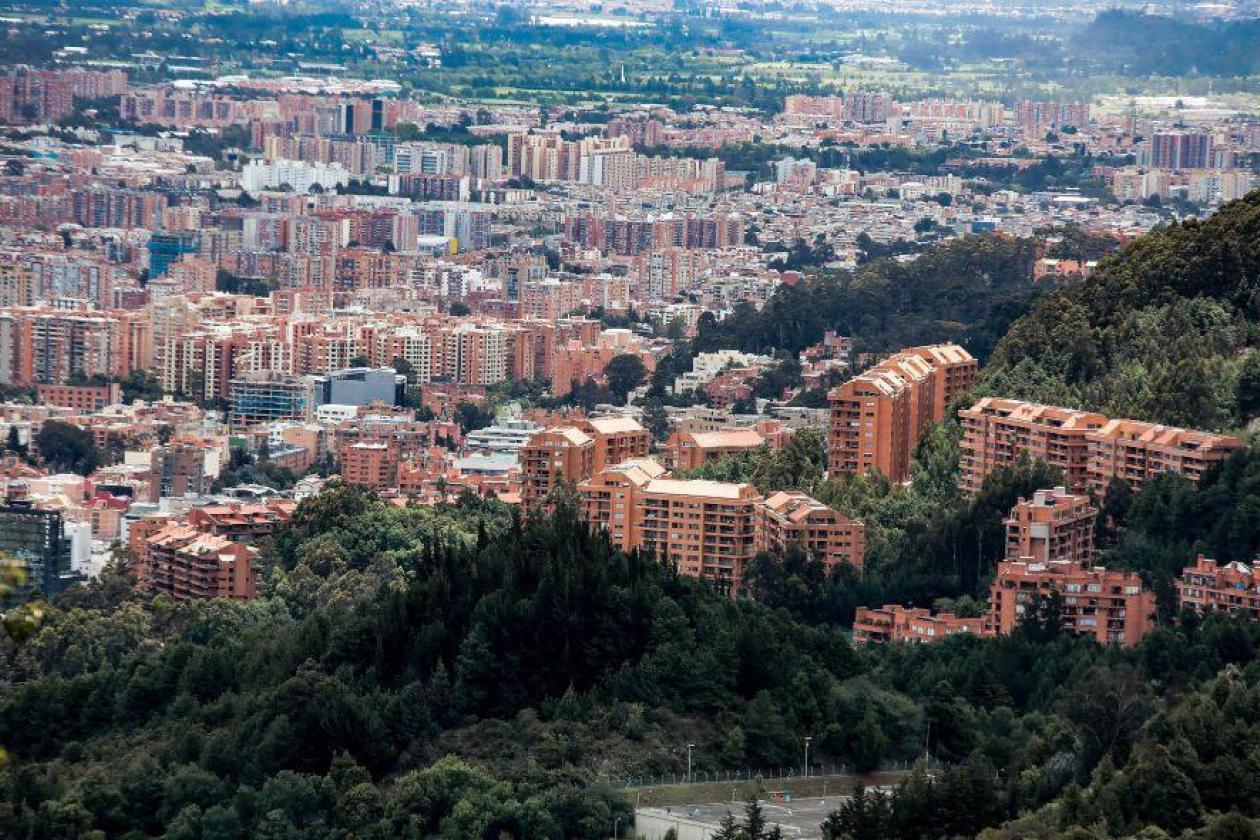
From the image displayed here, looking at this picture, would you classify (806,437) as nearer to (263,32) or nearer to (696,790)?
(696,790)

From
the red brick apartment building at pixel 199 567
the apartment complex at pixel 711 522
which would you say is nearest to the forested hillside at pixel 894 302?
the red brick apartment building at pixel 199 567

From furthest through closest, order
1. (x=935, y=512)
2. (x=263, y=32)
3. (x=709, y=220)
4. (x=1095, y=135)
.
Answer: (x=263, y=32) < (x=1095, y=135) < (x=709, y=220) < (x=935, y=512)

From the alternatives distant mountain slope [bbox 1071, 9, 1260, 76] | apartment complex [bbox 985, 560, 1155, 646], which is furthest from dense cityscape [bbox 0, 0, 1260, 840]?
distant mountain slope [bbox 1071, 9, 1260, 76]

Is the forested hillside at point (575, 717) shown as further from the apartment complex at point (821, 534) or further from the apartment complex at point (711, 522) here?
the apartment complex at point (711, 522)

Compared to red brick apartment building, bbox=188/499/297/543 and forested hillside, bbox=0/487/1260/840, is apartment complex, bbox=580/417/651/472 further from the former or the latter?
forested hillside, bbox=0/487/1260/840

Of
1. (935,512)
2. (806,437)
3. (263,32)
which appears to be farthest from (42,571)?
(263,32)
